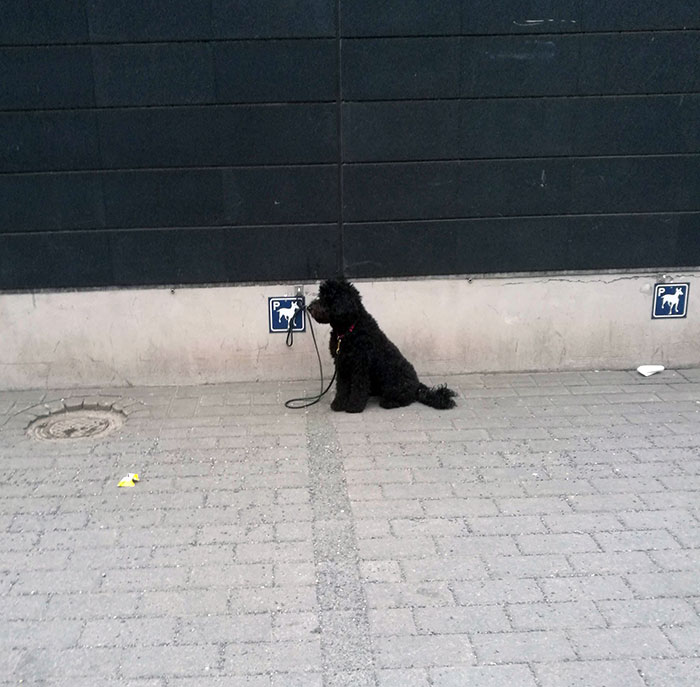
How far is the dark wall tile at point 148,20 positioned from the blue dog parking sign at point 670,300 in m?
4.26

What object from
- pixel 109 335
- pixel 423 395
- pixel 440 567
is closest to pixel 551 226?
pixel 423 395

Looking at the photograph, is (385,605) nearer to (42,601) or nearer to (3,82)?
(42,601)

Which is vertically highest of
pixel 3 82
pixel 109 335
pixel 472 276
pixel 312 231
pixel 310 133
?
pixel 3 82

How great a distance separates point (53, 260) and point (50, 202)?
0.46 metres

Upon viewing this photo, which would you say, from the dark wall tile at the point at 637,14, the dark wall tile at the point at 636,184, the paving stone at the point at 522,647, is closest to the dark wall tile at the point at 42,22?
the dark wall tile at the point at 637,14

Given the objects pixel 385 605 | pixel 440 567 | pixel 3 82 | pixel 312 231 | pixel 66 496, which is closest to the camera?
pixel 385 605

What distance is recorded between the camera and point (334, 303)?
4930 millimetres

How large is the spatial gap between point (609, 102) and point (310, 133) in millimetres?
2431

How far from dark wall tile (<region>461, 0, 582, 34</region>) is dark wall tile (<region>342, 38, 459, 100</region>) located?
232 millimetres

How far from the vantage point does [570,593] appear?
322 centimetres

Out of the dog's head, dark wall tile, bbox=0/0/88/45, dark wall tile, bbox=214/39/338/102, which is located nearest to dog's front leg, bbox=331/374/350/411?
the dog's head

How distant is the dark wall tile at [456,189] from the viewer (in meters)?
5.61

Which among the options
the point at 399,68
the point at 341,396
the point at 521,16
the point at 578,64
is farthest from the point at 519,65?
the point at 341,396

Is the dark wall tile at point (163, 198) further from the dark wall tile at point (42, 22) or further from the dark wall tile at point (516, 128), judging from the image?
the dark wall tile at point (516, 128)
